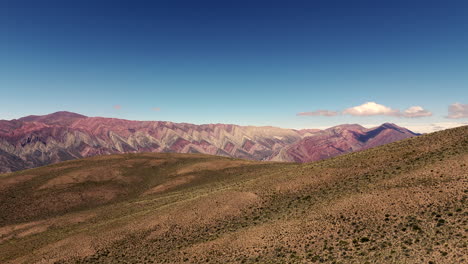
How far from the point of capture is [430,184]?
121ft

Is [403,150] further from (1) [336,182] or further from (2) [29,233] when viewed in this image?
(2) [29,233]

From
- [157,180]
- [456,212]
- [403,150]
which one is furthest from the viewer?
[157,180]

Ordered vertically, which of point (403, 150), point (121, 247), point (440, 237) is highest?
point (403, 150)

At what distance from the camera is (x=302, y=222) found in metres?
36.7

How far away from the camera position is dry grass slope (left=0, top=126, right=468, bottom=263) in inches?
1071

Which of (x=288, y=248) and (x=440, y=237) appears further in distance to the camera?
(x=288, y=248)

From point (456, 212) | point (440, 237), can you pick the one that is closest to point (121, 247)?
point (440, 237)

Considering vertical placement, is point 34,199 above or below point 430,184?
below

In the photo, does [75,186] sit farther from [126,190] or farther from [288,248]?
[288,248]

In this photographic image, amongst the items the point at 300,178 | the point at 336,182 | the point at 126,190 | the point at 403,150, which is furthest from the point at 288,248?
the point at 126,190

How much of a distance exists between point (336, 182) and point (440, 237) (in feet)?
80.4

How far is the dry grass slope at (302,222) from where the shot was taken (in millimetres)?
27203

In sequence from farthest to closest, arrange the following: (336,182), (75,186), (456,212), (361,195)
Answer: (75,186)
(336,182)
(361,195)
(456,212)

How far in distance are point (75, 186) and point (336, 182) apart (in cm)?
10021
